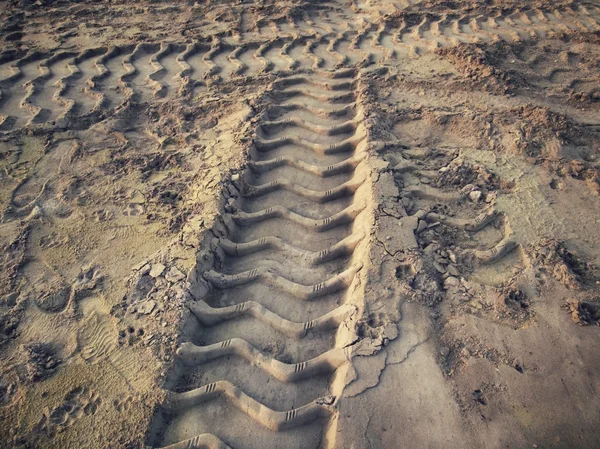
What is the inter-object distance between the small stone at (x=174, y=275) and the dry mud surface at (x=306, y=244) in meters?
0.06

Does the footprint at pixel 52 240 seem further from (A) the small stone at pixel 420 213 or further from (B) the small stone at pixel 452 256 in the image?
(B) the small stone at pixel 452 256

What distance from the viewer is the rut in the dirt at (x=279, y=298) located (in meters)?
2.04

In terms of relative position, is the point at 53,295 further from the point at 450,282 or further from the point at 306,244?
the point at 450,282

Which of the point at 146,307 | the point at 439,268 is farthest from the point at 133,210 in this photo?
the point at 439,268

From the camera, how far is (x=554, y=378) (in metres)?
2.03

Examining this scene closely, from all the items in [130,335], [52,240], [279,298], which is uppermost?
[52,240]

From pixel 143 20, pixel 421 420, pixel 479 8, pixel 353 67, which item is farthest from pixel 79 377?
pixel 479 8

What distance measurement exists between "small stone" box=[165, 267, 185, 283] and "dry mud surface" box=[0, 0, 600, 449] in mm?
63

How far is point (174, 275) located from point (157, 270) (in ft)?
0.50

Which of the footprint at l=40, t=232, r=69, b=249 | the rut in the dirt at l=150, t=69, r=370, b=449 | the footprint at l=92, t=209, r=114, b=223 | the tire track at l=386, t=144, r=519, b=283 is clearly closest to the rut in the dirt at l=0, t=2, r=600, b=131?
the rut in the dirt at l=150, t=69, r=370, b=449

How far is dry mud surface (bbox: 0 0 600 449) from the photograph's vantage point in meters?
2.02

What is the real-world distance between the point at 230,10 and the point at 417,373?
6171mm

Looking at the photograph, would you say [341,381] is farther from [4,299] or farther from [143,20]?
[143,20]

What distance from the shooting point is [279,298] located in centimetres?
264
